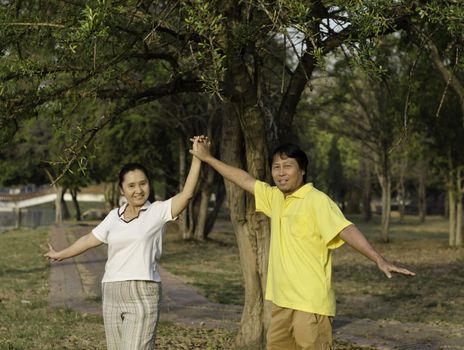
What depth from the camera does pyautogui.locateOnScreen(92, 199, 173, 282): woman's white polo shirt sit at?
4.62 meters

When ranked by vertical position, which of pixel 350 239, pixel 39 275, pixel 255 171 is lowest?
pixel 39 275

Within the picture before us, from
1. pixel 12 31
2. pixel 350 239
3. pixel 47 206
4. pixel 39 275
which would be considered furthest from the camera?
pixel 47 206

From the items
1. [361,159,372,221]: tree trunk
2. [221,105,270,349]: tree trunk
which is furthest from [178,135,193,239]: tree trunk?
[361,159,372,221]: tree trunk

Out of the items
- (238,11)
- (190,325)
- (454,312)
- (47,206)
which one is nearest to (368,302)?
(454,312)

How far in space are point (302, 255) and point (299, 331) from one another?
440 millimetres

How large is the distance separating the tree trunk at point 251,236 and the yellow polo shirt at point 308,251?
2824 mm

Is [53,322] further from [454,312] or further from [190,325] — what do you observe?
[454,312]

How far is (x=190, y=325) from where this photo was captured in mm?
9539

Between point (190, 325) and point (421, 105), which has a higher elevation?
point (421, 105)

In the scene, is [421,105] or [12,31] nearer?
[12,31]

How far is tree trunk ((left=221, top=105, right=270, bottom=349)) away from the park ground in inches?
18.6

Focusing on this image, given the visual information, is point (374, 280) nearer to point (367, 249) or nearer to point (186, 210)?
point (186, 210)

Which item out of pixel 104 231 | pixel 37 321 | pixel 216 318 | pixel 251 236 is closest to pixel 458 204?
pixel 216 318

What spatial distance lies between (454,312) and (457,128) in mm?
12606
